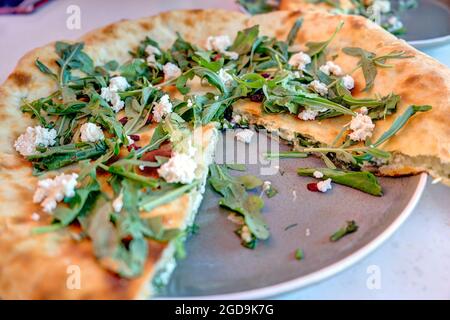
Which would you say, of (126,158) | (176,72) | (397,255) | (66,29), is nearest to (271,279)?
(397,255)

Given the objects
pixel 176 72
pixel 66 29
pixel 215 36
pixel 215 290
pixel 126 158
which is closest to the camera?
pixel 215 290

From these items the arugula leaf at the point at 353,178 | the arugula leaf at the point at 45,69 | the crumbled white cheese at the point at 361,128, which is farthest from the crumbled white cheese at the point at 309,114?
the arugula leaf at the point at 45,69

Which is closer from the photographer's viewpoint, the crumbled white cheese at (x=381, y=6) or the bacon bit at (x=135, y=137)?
the bacon bit at (x=135, y=137)

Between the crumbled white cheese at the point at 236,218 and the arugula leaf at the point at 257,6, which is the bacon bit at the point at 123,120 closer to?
the crumbled white cheese at the point at 236,218

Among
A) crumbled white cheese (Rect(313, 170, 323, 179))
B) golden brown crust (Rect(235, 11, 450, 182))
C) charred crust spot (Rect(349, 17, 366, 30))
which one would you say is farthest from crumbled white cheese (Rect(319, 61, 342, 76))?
crumbled white cheese (Rect(313, 170, 323, 179))
